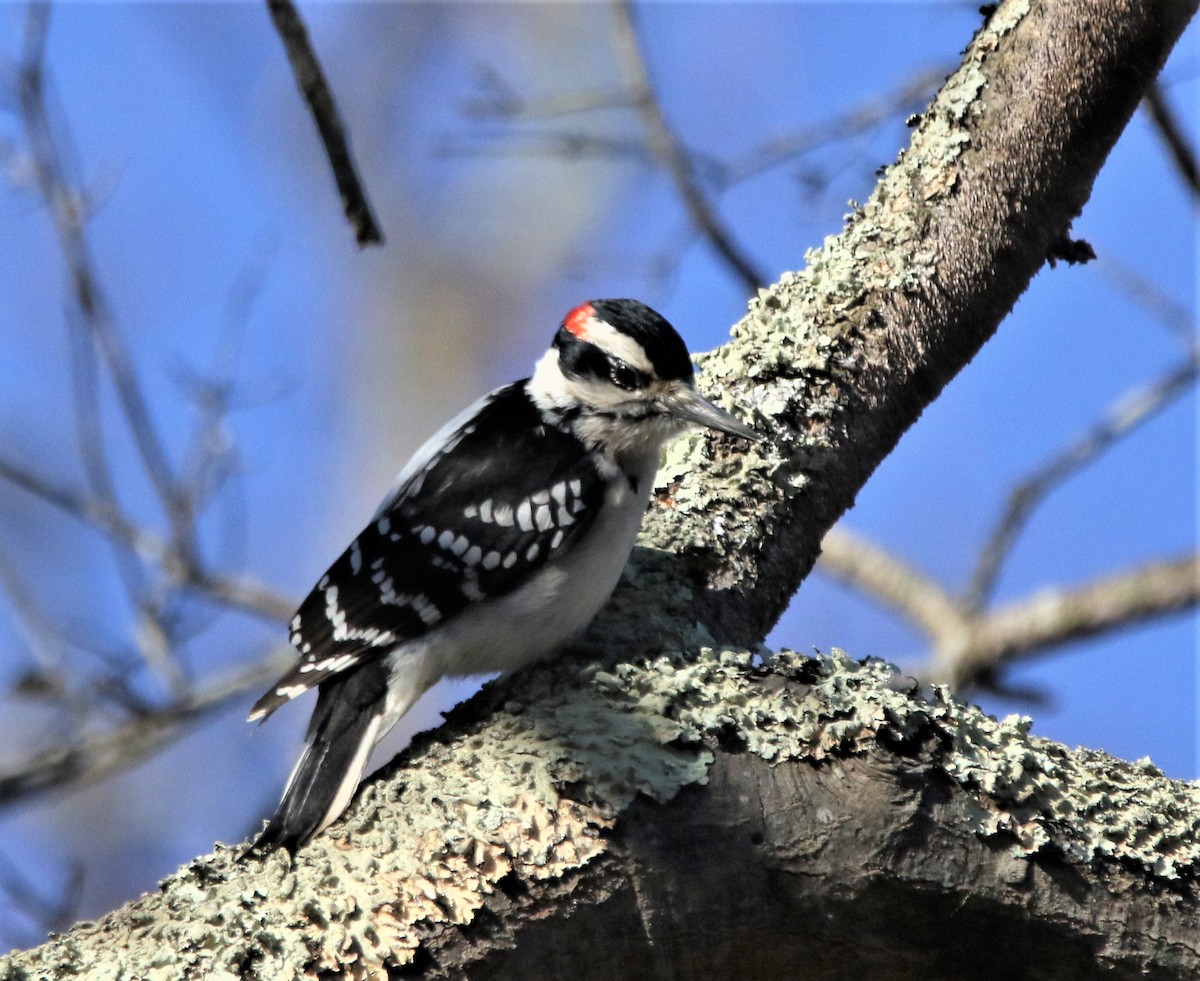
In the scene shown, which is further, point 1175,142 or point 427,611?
point 1175,142

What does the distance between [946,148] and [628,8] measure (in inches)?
95.9

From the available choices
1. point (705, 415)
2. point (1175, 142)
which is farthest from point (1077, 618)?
point (705, 415)

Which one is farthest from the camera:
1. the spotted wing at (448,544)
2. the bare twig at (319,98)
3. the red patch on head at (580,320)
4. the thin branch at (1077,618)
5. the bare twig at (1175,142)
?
the thin branch at (1077,618)

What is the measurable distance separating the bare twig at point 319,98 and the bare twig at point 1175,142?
9.47 feet

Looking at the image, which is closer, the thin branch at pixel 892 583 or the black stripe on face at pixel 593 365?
the black stripe on face at pixel 593 365

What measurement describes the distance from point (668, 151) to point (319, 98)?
263 cm

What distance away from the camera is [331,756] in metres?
2.85

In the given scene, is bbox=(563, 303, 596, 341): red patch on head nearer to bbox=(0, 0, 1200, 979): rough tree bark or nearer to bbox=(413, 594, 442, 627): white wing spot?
bbox=(413, 594, 442, 627): white wing spot

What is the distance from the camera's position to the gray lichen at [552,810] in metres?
2.35

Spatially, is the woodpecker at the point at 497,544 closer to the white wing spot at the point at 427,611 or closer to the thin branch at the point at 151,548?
the white wing spot at the point at 427,611

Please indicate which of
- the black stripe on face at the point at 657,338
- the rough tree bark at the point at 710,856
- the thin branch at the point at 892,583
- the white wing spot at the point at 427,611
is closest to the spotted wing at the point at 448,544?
the white wing spot at the point at 427,611

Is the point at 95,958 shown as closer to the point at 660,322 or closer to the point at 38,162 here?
the point at 660,322

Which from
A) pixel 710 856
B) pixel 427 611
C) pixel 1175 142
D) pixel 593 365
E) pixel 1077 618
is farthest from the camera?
pixel 1077 618

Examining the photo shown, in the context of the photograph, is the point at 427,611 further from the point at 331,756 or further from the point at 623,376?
the point at 623,376
